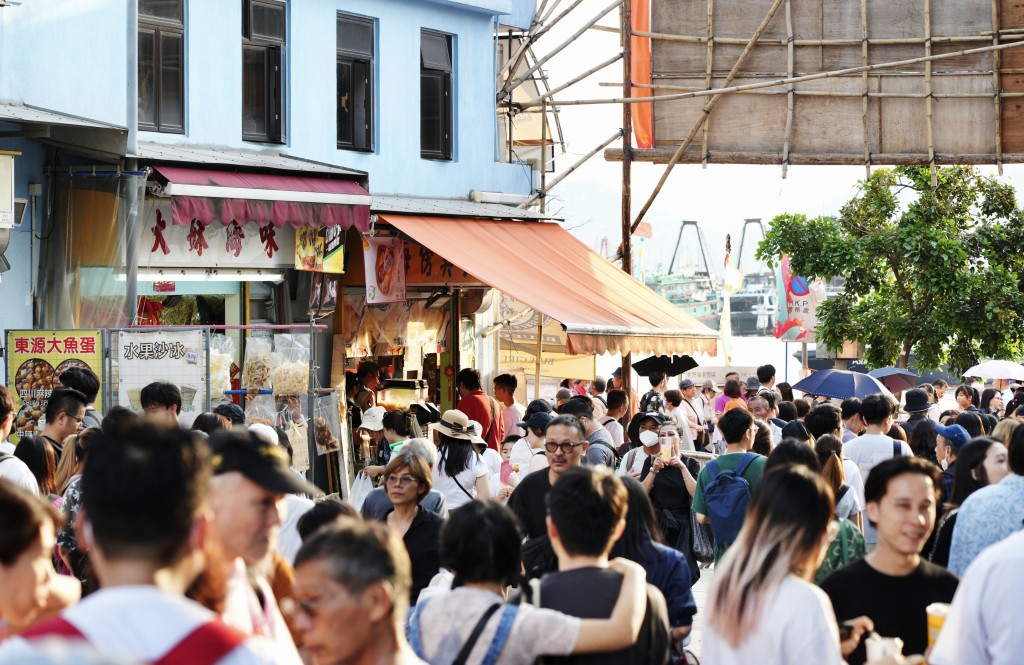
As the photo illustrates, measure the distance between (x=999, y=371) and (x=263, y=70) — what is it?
416 inches

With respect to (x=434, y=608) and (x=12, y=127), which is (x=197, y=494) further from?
(x=12, y=127)

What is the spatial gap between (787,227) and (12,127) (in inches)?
564

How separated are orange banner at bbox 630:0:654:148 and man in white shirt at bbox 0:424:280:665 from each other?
639 inches

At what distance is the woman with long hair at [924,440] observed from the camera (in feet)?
35.6

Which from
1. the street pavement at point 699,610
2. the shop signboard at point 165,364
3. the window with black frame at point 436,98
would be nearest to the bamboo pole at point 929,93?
the window with black frame at point 436,98

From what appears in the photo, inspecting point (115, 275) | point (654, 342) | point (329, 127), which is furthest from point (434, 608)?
point (329, 127)

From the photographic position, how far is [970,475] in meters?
7.11

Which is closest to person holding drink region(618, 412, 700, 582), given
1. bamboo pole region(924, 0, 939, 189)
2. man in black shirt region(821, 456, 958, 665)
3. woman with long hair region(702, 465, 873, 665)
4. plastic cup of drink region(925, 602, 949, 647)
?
man in black shirt region(821, 456, 958, 665)

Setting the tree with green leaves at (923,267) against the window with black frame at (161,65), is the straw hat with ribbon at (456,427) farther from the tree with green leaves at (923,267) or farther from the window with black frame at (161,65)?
the tree with green leaves at (923,267)

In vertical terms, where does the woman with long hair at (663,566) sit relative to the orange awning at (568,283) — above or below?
below

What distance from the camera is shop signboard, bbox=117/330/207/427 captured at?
11.0 m

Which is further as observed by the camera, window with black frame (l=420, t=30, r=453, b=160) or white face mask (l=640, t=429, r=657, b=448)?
window with black frame (l=420, t=30, r=453, b=160)

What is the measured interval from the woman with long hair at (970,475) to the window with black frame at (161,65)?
387 inches

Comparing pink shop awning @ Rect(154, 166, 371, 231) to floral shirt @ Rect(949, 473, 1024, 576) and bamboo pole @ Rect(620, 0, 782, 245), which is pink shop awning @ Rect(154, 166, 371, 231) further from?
floral shirt @ Rect(949, 473, 1024, 576)
